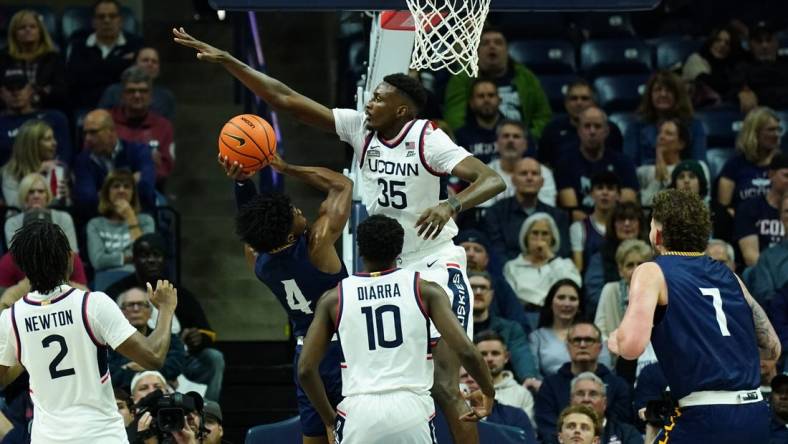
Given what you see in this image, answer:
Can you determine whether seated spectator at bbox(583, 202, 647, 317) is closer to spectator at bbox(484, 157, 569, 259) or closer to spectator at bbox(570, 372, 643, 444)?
spectator at bbox(484, 157, 569, 259)

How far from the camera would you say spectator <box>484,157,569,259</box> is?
12.5 metres

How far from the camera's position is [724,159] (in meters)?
14.2

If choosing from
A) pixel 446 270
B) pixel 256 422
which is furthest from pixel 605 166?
pixel 446 270

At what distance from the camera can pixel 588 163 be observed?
13.4m

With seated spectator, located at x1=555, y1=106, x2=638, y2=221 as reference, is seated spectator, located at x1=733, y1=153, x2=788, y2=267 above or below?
below

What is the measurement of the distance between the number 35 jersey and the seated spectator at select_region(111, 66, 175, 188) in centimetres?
620

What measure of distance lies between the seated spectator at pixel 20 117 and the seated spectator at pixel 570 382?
4761mm

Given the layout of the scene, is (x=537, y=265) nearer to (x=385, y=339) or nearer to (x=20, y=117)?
(x=20, y=117)

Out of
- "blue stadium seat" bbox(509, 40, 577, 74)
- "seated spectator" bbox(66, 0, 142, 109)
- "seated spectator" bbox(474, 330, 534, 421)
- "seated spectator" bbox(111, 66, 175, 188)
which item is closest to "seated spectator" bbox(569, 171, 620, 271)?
"seated spectator" bbox(474, 330, 534, 421)

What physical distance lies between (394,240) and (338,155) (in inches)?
306

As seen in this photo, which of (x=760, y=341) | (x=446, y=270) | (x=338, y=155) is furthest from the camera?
(x=338, y=155)

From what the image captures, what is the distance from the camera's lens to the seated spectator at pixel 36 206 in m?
12.0

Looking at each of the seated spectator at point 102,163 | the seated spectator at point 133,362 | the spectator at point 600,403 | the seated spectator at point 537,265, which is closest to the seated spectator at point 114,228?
the seated spectator at point 102,163

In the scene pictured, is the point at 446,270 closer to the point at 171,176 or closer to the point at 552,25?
the point at 171,176
